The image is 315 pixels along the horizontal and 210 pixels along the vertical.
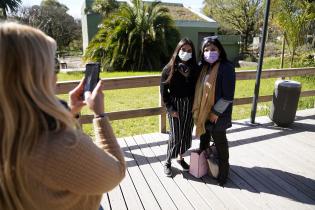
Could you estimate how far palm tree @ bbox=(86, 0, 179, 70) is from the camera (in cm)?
1706

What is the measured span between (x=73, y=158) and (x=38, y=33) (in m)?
0.46

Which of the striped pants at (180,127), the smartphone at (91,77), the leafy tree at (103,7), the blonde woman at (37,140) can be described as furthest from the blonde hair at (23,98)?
the leafy tree at (103,7)

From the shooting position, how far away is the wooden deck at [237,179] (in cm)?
295

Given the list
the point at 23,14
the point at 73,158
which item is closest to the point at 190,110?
the point at 73,158

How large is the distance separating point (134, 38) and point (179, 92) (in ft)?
47.2

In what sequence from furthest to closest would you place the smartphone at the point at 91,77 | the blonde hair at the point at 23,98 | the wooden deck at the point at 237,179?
the wooden deck at the point at 237,179
the smartphone at the point at 91,77
the blonde hair at the point at 23,98

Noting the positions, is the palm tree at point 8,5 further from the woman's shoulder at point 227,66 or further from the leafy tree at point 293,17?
the woman's shoulder at point 227,66

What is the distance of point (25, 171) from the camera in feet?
3.27

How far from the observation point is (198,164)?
3.40m

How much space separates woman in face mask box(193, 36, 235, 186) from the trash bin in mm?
2353

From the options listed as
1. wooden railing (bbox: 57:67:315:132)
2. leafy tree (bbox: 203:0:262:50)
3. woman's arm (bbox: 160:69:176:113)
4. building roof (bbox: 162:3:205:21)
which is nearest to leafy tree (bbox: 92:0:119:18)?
building roof (bbox: 162:3:205:21)

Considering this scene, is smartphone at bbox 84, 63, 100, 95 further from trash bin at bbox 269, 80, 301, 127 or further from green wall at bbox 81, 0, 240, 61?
green wall at bbox 81, 0, 240, 61

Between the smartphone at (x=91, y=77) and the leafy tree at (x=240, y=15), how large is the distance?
28.4 metres

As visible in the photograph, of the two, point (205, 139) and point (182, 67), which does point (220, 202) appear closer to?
point (205, 139)
